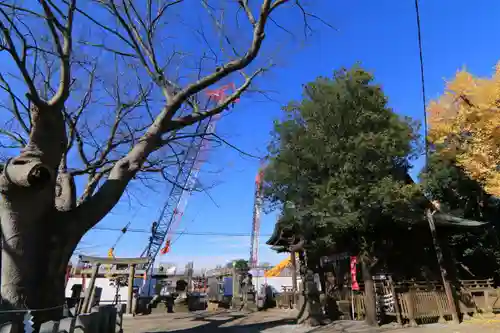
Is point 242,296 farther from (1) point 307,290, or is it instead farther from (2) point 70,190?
(2) point 70,190

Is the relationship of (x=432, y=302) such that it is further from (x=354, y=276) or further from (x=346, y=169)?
(x=346, y=169)

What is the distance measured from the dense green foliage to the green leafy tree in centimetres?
4

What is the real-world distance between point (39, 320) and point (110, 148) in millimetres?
6115

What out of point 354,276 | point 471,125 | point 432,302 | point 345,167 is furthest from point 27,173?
point 471,125

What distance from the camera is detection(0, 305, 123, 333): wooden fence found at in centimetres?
424

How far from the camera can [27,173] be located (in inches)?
222

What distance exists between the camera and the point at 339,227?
13.5 meters

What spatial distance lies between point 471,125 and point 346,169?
5.97 metres

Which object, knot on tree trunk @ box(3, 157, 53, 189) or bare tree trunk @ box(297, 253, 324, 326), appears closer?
knot on tree trunk @ box(3, 157, 53, 189)

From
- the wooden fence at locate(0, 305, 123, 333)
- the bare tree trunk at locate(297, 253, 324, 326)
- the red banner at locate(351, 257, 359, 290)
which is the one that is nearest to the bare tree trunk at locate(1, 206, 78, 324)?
the wooden fence at locate(0, 305, 123, 333)

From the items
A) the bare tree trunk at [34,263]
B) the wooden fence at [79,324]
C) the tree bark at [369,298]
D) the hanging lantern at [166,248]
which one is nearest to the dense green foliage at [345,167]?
the tree bark at [369,298]

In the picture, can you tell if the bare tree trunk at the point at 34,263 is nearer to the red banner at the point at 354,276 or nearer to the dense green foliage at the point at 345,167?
the dense green foliage at the point at 345,167

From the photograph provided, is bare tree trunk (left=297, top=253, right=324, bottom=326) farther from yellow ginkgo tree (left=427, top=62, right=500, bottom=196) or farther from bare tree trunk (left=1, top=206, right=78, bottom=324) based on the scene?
bare tree trunk (left=1, top=206, right=78, bottom=324)

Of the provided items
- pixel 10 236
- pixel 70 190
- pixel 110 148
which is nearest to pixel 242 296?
pixel 110 148
